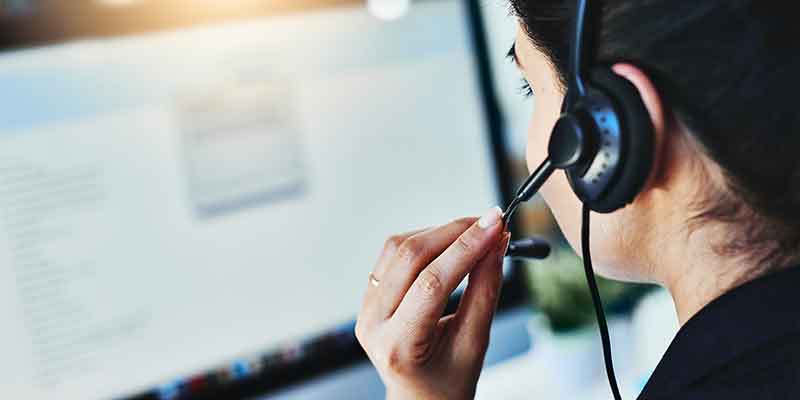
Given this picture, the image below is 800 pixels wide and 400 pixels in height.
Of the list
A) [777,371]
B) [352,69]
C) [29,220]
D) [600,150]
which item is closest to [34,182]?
[29,220]

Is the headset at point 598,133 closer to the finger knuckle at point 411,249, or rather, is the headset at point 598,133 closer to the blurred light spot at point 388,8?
the finger knuckle at point 411,249

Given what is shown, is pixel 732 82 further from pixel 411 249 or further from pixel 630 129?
pixel 411 249

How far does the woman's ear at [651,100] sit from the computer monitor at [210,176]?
38 cm

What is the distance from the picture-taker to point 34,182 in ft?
2.18

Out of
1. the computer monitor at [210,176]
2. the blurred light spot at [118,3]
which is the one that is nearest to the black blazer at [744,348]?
the computer monitor at [210,176]

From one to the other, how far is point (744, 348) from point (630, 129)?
14 centimetres

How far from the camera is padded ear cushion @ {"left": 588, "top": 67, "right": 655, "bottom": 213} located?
0.46 metres

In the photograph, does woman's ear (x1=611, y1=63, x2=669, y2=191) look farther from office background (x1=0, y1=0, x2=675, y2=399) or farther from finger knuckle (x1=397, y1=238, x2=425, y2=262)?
office background (x1=0, y1=0, x2=675, y2=399)

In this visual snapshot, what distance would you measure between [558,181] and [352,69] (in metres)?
0.29

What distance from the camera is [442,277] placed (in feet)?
1.95

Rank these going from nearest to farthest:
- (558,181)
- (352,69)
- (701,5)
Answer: (701,5) < (558,181) < (352,69)

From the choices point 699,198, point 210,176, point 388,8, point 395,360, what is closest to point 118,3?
point 210,176

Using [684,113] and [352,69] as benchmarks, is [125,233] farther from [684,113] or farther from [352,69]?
[684,113]

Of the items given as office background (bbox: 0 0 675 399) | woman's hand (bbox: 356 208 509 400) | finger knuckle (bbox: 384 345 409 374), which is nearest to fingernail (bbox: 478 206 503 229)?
woman's hand (bbox: 356 208 509 400)
